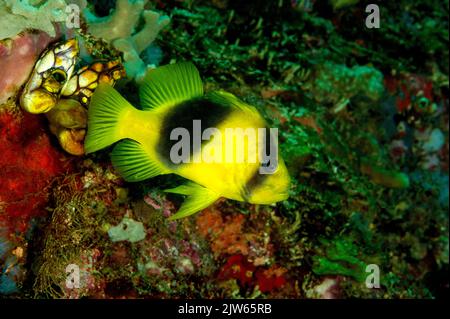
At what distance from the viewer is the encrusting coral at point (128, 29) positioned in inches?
126

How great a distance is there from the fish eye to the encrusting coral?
0.58m

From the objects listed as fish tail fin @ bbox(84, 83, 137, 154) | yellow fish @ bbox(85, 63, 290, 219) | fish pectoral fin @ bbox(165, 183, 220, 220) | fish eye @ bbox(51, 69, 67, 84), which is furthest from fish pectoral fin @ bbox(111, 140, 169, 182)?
fish eye @ bbox(51, 69, 67, 84)

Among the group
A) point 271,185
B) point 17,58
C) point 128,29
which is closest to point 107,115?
point 17,58

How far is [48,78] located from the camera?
2.57 m

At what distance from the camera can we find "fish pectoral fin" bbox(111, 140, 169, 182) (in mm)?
2449

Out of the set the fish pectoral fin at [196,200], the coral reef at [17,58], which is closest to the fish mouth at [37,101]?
the coral reef at [17,58]

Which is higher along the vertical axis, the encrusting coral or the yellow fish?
the encrusting coral

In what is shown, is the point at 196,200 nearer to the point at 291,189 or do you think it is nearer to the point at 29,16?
the point at 29,16

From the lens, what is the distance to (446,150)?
7660 mm

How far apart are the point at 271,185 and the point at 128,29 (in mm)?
2067

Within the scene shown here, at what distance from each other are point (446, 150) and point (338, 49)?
3.32m

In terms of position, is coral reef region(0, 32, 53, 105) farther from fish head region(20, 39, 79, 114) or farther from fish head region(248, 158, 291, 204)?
fish head region(248, 158, 291, 204)

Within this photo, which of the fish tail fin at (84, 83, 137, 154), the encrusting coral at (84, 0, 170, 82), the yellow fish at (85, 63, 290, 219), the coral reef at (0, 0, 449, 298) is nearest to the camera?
the yellow fish at (85, 63, 290, 219)

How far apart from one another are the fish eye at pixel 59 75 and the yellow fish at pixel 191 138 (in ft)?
1.45
